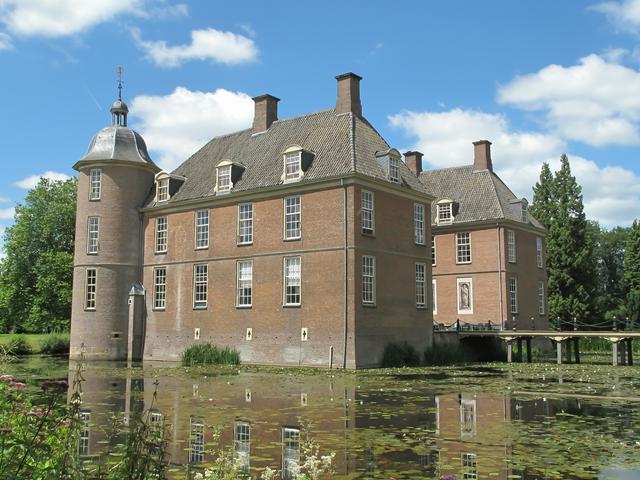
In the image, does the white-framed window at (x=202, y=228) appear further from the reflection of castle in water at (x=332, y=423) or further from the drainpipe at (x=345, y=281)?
the reflection of castle in water at (x=332, y=423)

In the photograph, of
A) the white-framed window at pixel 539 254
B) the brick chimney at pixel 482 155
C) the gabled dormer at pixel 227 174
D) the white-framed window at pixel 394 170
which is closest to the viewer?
the white-framed window at pixel 394 170

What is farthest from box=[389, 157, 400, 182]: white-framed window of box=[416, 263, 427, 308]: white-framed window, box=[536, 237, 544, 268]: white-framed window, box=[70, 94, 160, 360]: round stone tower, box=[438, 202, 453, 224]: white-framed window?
box=[536, 237, 544, 268]: white-framed window

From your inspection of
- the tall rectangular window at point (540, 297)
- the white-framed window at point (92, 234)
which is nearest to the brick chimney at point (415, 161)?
the tall rectangular window at point (540, 297)

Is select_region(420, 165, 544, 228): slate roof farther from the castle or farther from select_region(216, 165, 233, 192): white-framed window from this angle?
select_region(216, 165, 233, 192): white-framed window

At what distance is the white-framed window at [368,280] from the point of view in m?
27.1

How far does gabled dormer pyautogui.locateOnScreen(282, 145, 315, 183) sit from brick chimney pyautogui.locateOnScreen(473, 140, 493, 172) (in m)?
16.2

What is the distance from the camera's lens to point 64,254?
163ft

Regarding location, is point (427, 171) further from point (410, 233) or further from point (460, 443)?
point (460, 443)

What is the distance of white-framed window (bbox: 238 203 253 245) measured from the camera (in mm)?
30203

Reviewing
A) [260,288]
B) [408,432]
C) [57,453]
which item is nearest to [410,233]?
[260,288]

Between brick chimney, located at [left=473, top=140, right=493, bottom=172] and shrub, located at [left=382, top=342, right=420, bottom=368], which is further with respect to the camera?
brick chimney, located at [left=473, top=140, right=493, bottom=172]

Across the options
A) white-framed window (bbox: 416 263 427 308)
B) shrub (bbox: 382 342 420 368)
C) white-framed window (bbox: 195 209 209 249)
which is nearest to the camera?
shrub (bbox: 382 342 420 368)

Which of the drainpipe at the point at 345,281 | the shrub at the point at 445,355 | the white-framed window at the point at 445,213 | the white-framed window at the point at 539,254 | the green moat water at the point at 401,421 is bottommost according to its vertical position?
the green moat water at the point at 401,421

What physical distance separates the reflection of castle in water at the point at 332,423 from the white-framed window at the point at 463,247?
2186cm
